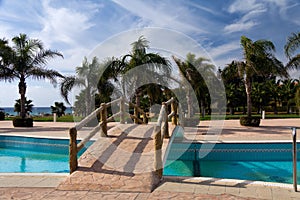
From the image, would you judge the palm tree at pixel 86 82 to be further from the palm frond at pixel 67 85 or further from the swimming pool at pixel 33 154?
the swimming pool at pixel 33 154

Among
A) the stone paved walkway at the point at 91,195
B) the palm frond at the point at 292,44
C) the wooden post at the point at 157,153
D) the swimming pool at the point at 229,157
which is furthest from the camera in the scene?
the palm frond at the point at 292,44

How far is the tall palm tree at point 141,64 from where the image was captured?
13.6 meters

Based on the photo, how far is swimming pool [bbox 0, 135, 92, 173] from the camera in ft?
25.8

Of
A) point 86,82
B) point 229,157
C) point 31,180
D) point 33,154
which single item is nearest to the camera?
point 31,180

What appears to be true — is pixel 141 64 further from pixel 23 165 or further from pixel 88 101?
pixel 23 165

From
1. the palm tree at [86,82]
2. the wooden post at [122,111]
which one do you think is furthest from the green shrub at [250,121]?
the palm tree at [86,82]

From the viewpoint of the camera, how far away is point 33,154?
9.77m

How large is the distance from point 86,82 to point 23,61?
3.85 meters

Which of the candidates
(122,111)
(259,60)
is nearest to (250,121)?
(259,60)

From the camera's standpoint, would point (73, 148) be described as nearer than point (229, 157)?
Yes

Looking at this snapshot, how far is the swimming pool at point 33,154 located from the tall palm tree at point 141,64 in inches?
195

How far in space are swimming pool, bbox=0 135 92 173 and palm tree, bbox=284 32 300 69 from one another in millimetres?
10435

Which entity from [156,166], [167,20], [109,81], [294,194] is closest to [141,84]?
[109,81]

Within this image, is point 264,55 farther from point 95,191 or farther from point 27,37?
point 27,37
